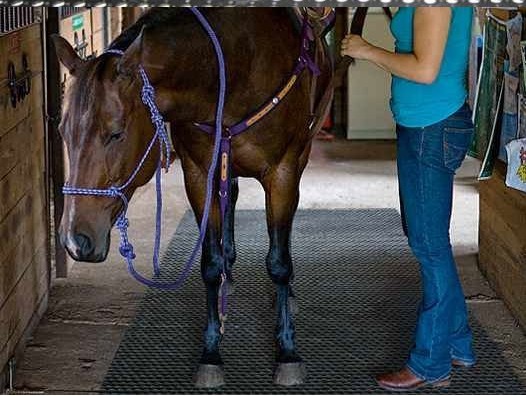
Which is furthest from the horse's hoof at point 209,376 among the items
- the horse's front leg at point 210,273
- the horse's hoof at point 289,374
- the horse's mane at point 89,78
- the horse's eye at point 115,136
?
the horse's mane at point 89,78

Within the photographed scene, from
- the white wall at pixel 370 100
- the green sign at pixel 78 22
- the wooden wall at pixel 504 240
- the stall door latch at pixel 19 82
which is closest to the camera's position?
the stall door latch at pixel 19 82

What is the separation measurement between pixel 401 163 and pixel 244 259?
202 centimetres

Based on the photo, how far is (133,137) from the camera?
2609 millimetres

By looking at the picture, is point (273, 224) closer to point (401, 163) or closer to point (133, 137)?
point (401, 163)

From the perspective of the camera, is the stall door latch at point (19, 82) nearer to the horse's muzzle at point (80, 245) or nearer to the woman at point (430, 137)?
the horse's muzzle at point (80, 245)

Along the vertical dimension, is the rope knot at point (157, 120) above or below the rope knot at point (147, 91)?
below

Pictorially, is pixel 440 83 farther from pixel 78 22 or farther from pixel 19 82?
pixel 78 22

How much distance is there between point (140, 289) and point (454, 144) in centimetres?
203


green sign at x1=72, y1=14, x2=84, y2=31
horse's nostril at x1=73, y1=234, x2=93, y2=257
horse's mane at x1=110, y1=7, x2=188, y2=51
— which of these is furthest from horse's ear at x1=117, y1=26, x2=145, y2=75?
green sign at x1=72, y1=14, x2=84, y2=31

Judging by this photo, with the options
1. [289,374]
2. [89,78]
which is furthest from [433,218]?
[89,78]

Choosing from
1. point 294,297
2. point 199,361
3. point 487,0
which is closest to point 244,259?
point 294,297

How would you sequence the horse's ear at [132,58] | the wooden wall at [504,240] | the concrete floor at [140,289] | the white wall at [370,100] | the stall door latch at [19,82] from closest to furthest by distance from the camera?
the horse's ear at [132,58] < the stall door latch at [19,82] < the concrete floor at [140,289] < the wooden wall at [504,240] < the white wall at [370,100]

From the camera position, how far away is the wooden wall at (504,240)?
3840 millimetres

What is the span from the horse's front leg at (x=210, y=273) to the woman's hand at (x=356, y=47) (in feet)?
2.16
